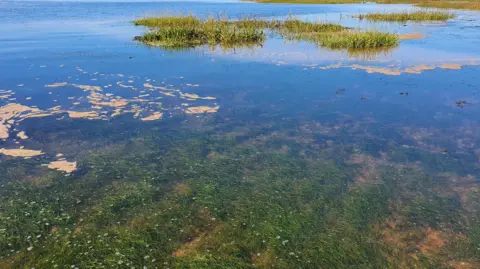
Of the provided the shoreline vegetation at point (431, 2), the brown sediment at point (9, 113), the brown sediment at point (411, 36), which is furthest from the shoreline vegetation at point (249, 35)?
the shoreline vegetation at point (431, 2)

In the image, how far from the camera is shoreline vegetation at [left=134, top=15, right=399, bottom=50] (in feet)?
86.0

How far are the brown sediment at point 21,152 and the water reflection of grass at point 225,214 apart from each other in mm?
1443

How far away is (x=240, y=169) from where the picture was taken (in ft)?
30.7

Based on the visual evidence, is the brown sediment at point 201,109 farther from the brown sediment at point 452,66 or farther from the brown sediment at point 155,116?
the brown sediment at point 452,66

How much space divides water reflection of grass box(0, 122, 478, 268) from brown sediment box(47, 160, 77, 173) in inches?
11.8

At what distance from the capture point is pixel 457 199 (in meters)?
7.95

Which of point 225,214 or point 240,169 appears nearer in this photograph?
point 225,214

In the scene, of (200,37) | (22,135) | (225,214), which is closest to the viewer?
(225,214)

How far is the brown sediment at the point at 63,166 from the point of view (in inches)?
361

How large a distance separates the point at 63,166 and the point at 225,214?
4671 mm

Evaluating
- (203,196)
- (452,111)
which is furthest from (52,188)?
(452,111)

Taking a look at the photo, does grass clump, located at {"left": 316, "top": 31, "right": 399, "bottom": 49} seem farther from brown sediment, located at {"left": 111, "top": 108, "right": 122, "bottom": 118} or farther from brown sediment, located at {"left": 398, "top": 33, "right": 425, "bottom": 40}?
brown sediment, located at {"left": 111, "top": 108, "right": 122, "bottom": 118}

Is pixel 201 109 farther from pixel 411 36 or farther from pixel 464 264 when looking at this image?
pixel 411 36

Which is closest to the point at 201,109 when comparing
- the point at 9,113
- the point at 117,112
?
the point at 117,112
